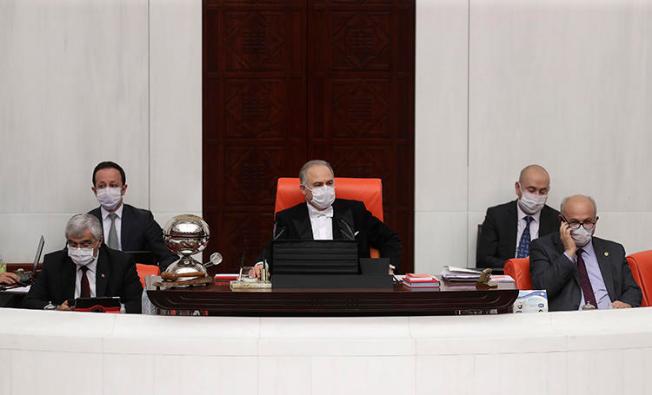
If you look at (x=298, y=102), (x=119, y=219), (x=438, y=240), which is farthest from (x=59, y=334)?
(x=438, y=240)

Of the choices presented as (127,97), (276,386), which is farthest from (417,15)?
(276,386)

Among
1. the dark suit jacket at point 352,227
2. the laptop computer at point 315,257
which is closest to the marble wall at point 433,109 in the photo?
the dark suit jacket at point 352,227

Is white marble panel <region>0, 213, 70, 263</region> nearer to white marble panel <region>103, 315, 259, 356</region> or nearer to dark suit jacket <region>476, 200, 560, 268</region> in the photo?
dark suit jacket <region>476, 200, 560, 268</region>

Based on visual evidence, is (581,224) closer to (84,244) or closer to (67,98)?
(84,244)

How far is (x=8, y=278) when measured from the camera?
6.21 m

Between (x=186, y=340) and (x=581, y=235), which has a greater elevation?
(x=581, y=235)

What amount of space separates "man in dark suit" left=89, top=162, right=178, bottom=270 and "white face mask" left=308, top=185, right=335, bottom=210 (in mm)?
1352

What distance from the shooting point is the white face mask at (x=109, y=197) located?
7.13m

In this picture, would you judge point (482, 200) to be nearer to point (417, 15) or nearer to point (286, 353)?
point (417, 15)

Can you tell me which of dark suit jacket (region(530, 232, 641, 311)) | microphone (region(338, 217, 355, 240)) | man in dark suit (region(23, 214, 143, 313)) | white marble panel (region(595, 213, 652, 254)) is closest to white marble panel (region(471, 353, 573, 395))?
dark suit jacket (region(530, 232, 641, 311))

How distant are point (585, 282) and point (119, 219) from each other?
329 cm

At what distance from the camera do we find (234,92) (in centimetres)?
798

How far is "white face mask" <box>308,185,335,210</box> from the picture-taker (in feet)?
20.2

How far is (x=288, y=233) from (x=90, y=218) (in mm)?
1328
